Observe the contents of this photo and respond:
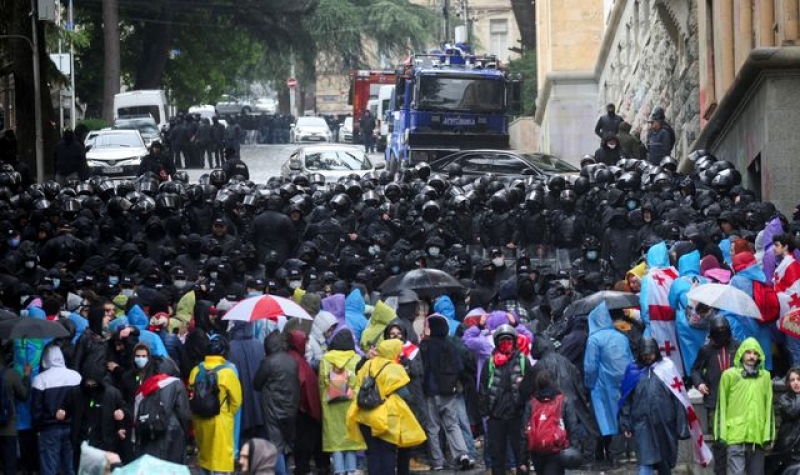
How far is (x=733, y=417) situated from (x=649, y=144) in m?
15.9

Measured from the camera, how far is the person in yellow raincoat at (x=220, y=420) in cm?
1788

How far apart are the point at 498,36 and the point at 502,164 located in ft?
216

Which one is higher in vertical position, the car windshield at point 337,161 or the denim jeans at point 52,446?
the car windshield at point 337,161

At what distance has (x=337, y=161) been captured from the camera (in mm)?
42500

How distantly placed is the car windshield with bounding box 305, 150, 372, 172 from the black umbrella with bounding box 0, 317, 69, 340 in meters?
23.9

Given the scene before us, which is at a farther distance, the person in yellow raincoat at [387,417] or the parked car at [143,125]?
the parked car at [143,125]

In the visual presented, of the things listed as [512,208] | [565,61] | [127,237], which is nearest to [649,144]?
[512,208]

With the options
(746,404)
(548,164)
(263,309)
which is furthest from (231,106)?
(746,404)

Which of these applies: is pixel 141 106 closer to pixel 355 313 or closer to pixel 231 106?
pixel 231 106

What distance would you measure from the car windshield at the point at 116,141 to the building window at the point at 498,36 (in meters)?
55.0

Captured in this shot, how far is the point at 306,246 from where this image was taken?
23.5 m

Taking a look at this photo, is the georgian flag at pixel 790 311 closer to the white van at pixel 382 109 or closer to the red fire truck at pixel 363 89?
the white van at pixel 382 109

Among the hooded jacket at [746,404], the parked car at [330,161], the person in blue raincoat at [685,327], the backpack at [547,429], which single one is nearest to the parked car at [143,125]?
the parked car at [330,161]

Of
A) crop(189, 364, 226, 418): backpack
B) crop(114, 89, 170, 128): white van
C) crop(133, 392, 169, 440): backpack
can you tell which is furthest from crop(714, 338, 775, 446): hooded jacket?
crop(114, 89, 170, 128): white van
